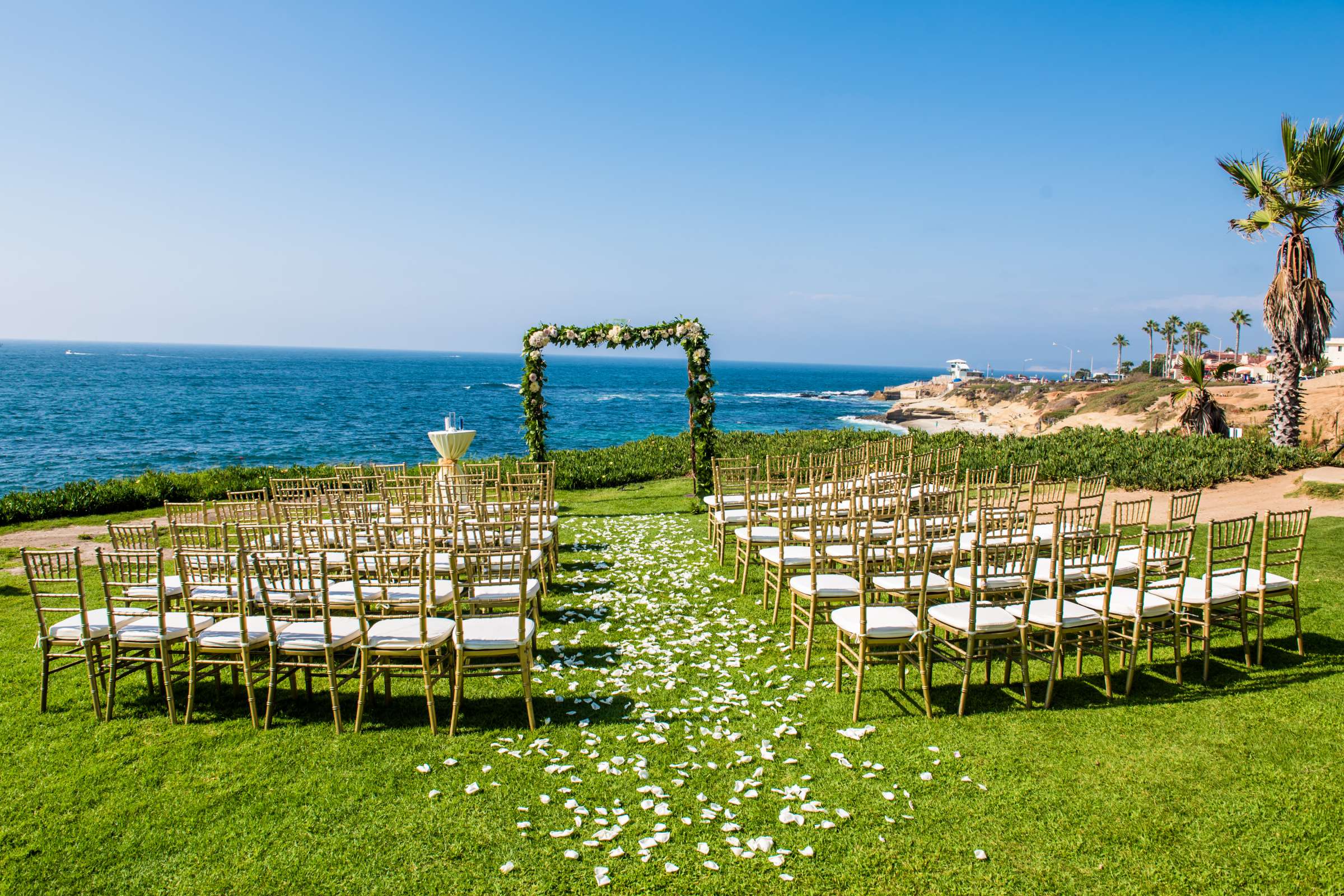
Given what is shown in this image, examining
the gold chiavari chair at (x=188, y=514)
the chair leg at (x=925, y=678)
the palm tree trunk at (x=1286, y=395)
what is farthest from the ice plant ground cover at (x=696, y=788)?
the palm tree trunk at (x=1286, y=395)

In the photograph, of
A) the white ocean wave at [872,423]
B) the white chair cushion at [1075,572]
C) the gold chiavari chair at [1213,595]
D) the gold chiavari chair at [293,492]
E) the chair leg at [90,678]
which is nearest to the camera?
the chair leg at [90,678]

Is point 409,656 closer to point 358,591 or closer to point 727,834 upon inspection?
point 358,591

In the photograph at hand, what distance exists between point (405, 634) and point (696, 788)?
2097mm

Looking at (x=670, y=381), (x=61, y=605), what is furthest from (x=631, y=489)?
(x=670, y=381)

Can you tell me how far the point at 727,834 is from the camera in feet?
11.6

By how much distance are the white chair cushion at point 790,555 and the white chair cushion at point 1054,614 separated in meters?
1.91

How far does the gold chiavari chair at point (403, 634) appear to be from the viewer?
4438mm

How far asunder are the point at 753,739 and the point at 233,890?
2807 mm

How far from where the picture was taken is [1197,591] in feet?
17.7

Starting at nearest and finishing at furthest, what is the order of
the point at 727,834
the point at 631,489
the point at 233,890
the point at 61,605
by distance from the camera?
1. the point at 233,890
2. the point at 727,834
3. the point at 61,605
4. the point at 631,489

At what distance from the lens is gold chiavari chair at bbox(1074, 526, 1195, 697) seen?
16.3 feet

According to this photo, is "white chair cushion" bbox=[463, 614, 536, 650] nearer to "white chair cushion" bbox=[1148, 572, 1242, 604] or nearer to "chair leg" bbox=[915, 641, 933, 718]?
"chair leg" bbox=[915, 641, 933, 718]

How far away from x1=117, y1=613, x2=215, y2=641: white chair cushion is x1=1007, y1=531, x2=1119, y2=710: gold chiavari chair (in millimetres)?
5597

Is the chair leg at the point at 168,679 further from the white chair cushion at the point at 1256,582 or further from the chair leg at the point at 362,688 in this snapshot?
the white chair cushion at the point at 1256,582
